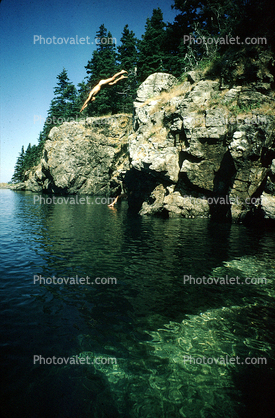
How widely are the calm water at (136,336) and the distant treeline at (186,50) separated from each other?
75.9ft

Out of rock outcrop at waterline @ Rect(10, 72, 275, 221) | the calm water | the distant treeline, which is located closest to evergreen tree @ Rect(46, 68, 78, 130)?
the distant treeline

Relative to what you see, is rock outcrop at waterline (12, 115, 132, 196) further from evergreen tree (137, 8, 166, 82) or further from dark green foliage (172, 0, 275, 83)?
dark green foliage (172, 0, 275, 83)

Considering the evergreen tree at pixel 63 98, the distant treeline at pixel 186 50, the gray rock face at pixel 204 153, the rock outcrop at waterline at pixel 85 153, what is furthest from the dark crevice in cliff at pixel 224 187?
the evergreen tree at pixel 63 98

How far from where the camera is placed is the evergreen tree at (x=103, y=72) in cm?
5012

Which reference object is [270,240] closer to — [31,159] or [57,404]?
[57,404]

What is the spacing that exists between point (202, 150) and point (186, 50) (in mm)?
23635

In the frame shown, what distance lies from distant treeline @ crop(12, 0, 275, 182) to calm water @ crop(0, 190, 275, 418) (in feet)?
75.9

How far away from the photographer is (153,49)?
3872 centimetres

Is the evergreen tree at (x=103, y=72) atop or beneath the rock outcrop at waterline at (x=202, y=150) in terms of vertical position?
atop

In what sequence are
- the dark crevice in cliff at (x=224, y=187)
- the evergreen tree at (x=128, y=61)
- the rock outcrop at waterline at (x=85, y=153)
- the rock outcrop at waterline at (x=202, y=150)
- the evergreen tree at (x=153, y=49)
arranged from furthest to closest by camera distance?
the rock outcrop at waterline at (x=85, y=153) → the evergreen tree at (x=128, y=61) → the evergreen tree at (x=153, y=49) → the dark crevice in cliff at (x=224, y=187) → the rock outcrop at waterline at (x=202, y=150)

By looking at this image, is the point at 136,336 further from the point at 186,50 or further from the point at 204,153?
the point at 186,50

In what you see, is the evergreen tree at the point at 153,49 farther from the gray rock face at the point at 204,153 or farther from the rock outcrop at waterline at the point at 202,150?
the gray rock face at the point at 204,153

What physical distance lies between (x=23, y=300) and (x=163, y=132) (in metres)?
24.3

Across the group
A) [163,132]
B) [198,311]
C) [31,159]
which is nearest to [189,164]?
[163,132]
